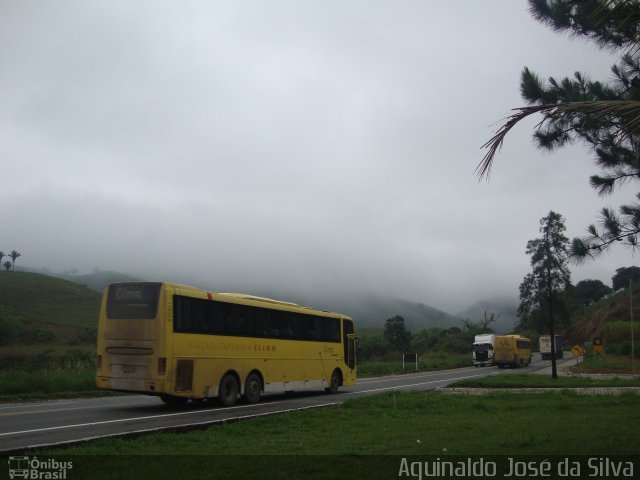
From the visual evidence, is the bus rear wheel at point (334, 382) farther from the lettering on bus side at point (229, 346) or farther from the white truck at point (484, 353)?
the white truck at point (484, 353)

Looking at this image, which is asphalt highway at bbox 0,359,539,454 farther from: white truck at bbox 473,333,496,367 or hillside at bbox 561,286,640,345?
hillside at bbox 561,286,640,345

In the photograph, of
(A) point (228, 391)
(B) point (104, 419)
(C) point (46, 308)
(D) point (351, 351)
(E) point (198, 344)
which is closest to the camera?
(B) point (104, 419)

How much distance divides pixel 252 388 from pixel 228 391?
4.27ft

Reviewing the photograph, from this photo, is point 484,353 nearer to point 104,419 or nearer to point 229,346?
point 229,346

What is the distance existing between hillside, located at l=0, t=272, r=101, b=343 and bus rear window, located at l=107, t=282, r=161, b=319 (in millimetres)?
47481

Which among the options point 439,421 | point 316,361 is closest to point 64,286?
point 316,361

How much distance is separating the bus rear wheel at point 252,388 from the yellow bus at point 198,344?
0.10 ft

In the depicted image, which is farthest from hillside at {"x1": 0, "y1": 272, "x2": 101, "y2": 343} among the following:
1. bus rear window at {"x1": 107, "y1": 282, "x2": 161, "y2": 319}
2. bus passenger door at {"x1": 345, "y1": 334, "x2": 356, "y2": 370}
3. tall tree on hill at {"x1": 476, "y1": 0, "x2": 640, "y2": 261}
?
tall tree on hill at {"x1": 476, "y1": 0, "x2": 640, "y2": 261}

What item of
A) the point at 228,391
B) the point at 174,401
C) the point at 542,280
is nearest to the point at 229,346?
the point at 228,391

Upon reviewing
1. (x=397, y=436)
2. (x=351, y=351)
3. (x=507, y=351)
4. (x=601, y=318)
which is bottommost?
(x=397, y=436)

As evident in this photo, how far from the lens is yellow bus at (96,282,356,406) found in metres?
16.9

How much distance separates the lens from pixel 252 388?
20438 mm

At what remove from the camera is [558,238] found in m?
75.2

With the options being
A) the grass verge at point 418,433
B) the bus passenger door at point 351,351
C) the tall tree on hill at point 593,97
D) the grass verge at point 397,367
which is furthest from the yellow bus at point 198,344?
the grass verge at point 397,367
